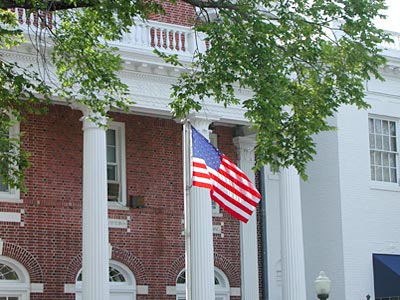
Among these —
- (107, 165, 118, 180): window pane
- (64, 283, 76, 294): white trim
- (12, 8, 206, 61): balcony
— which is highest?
(12, 8, 206, 61): balcony

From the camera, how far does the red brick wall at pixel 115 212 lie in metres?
26.4

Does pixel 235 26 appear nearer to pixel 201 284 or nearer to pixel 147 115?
pixel 201 284

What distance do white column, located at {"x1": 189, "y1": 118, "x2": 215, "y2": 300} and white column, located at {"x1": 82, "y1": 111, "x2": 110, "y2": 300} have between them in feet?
7.07

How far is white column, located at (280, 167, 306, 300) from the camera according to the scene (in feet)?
88.6

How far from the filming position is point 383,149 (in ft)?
103

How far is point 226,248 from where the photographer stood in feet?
97.7

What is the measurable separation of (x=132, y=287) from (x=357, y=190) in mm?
6912

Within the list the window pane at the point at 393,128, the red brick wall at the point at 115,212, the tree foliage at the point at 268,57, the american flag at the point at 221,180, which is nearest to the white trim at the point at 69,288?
the red brick wall at the point at 115,212

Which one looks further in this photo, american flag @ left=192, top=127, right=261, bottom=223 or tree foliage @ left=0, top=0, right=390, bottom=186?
american flag @ left=192, top=127, right=261, bottom=223

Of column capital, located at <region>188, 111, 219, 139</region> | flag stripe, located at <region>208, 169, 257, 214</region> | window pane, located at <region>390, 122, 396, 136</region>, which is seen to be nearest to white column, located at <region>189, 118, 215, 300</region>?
column capital, located at <region>188, 111, 219, 139</region>

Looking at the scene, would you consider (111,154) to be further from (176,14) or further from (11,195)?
(176,14)

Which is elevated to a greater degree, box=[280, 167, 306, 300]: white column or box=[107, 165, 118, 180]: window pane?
box=[107, 165, 118, 180]: window pane

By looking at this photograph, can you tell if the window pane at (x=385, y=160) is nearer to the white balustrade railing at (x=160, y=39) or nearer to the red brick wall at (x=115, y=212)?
the red brick wall at (x=115, y=212)

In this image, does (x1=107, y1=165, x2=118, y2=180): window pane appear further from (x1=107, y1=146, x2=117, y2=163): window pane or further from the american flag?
the american flag
